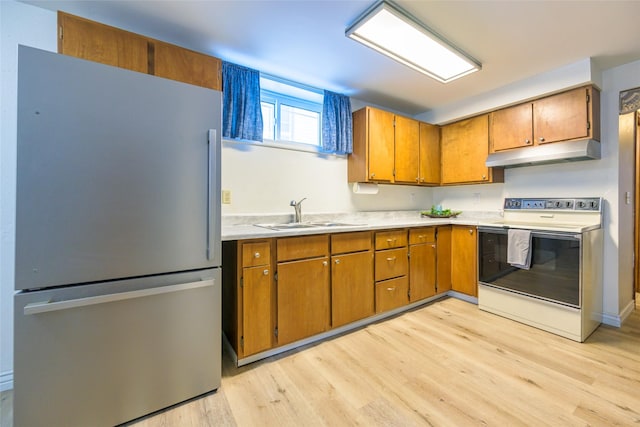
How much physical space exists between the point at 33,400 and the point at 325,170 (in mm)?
2491

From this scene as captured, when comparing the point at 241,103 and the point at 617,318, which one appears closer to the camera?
the point at 241,103

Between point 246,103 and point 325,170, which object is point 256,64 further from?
point 325,170

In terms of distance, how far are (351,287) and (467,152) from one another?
2.25m

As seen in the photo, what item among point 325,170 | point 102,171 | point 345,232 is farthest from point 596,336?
point 102,171

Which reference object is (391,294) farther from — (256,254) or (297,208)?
(256,254)

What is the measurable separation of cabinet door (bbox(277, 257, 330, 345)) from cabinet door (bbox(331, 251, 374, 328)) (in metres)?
0.08

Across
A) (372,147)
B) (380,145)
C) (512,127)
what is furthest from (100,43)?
(512,127)

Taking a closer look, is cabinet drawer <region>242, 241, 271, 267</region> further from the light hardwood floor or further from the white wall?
the white wall

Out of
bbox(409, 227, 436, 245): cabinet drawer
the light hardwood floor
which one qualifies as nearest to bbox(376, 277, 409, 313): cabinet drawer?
the light hardwood floor

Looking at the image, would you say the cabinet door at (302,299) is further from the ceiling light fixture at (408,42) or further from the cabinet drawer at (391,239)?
the ceiling light fixture at (408,42)

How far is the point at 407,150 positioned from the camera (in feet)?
10.3

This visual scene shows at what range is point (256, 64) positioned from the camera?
2.28m

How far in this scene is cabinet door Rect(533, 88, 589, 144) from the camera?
233cm

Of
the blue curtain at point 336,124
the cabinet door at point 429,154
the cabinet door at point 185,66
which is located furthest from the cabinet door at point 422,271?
the cabinet door at point 185,66
